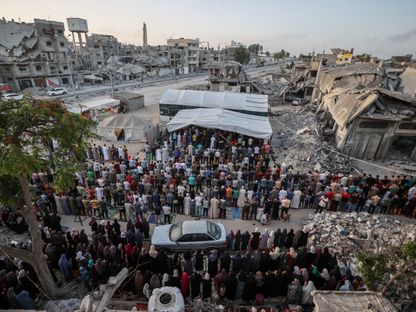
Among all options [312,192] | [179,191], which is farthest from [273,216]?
[179,191]

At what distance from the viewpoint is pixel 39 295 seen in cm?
754

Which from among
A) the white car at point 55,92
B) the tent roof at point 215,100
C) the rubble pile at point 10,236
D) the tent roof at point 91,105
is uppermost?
the tent roof at point 215,100

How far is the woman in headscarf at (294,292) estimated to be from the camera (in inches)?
285

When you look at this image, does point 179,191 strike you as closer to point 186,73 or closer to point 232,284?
point 232,284

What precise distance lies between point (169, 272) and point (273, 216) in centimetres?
541

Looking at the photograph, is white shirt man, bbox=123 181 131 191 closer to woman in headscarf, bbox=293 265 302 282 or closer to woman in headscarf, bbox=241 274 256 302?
woman in headscarf, bbox=241 274 256 302

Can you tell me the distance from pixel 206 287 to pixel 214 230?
2173 millimetres

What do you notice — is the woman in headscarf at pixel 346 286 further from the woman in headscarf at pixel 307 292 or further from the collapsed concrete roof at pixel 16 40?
the collapsed concrete roof at pixel 16 40

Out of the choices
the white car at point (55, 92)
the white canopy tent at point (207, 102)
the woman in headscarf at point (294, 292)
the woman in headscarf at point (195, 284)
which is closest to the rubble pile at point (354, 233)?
the woman in headscarf at point (294, 292)

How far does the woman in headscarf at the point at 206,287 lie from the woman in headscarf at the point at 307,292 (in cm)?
268

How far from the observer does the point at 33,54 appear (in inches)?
1745

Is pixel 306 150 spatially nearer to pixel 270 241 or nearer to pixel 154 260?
pixel 270 241

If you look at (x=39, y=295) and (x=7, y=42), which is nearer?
(x=39, y=295)

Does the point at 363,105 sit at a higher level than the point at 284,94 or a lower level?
higher
